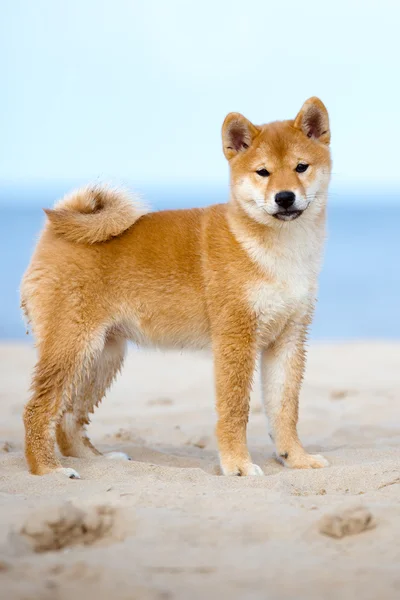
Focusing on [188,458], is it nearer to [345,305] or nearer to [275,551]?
[275,551]

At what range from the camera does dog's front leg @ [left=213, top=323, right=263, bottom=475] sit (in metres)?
4.86

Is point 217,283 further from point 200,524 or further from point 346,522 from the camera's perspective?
point 346,522

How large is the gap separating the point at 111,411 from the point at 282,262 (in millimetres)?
3236

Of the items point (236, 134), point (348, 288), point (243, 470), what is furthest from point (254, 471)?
point (348, 288)

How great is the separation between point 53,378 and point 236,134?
1.88 m

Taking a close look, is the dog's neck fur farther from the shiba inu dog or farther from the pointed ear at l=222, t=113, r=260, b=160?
the pointed ear at l=222, t=113, r=260, b=160

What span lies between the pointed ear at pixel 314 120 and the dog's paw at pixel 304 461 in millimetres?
1962

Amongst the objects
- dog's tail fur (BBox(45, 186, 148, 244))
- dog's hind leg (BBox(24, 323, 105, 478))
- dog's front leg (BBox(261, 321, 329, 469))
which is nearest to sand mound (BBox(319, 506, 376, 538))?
dog's front leg (BBox(261, 321, 329, 469))

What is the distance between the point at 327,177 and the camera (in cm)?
502

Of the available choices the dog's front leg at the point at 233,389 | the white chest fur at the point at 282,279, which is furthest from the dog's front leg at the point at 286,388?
the dog's front leg at the point at 233,389

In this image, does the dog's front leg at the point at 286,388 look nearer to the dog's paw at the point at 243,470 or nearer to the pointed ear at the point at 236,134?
the dog's paw at the point at 243,470

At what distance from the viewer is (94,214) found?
16.8 feet

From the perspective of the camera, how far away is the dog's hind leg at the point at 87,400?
5.36 metres

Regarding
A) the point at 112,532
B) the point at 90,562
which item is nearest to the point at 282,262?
the point at 112,532
